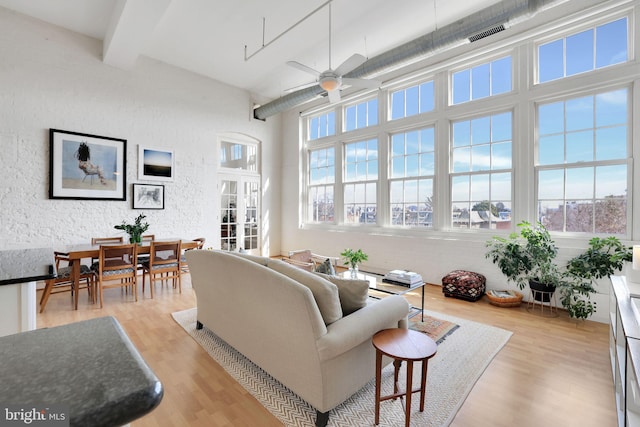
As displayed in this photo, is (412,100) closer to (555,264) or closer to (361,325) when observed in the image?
(555,264)

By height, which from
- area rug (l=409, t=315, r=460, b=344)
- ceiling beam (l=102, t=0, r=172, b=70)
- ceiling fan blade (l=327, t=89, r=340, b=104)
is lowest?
area rug (l=409, t=315, r=460, b=344)

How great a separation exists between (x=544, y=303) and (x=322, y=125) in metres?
5.38

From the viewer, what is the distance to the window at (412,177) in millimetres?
5277

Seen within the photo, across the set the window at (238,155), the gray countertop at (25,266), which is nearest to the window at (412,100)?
the window at (238,155)

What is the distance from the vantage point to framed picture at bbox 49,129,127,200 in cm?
464

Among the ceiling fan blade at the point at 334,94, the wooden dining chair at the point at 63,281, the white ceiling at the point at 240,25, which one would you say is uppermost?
the white ceiling at the point at 240,25

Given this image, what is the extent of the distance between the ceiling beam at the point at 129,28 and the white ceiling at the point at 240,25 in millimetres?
11

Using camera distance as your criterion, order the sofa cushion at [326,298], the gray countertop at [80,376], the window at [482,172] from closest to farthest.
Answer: the gray countertop at [80,376], the sofa cushion at [326,298], the window at [482,172]

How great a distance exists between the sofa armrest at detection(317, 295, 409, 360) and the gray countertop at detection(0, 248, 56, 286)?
1.45 meters

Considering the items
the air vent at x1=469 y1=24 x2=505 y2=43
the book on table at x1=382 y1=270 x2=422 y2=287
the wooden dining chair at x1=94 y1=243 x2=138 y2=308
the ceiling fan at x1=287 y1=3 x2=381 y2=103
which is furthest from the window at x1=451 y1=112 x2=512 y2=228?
the wooden dining chair at x1=94 y1=243 x2=138 y2=308

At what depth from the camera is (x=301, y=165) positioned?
7.39 m

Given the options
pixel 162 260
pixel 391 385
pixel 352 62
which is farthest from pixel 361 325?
pixel 162 260

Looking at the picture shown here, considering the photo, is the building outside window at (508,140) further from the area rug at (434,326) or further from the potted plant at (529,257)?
the area rug at (434,326)

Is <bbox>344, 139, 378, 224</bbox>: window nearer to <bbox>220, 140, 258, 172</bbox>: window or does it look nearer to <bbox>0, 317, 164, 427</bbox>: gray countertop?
<bbox>220, 140, 258, 172</bbox>: window
